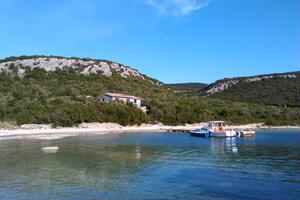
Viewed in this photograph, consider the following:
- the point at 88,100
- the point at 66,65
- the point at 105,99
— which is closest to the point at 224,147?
the point at 88,100

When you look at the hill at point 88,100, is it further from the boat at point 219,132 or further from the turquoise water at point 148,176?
the turquoise water at point 148,176

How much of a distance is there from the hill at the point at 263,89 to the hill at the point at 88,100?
21.9 metres

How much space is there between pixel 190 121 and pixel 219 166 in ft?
217

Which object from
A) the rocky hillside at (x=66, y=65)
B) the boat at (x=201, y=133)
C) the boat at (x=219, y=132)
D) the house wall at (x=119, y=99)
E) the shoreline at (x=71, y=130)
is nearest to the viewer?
the shoreline at (x=71, y=130)

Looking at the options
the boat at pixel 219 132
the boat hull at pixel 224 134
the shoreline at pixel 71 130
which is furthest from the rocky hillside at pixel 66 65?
the boat hull at pixel 224 134

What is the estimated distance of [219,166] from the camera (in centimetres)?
3019

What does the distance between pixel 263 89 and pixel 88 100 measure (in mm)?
77297

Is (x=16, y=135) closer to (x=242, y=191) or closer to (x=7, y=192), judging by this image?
(x=7, y=192)

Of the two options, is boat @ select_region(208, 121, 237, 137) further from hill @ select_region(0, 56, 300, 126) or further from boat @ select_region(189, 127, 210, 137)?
hill @ select_region(0, 56, 300, 126)

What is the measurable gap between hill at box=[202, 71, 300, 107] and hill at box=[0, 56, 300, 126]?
2187 cm

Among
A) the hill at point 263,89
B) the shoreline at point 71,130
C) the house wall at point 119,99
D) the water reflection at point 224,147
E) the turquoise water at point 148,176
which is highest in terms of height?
the hill at point 263,89

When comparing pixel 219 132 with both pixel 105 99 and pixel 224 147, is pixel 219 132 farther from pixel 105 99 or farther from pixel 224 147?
pixel 105 99

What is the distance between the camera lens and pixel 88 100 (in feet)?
299

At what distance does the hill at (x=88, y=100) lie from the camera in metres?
81.5
